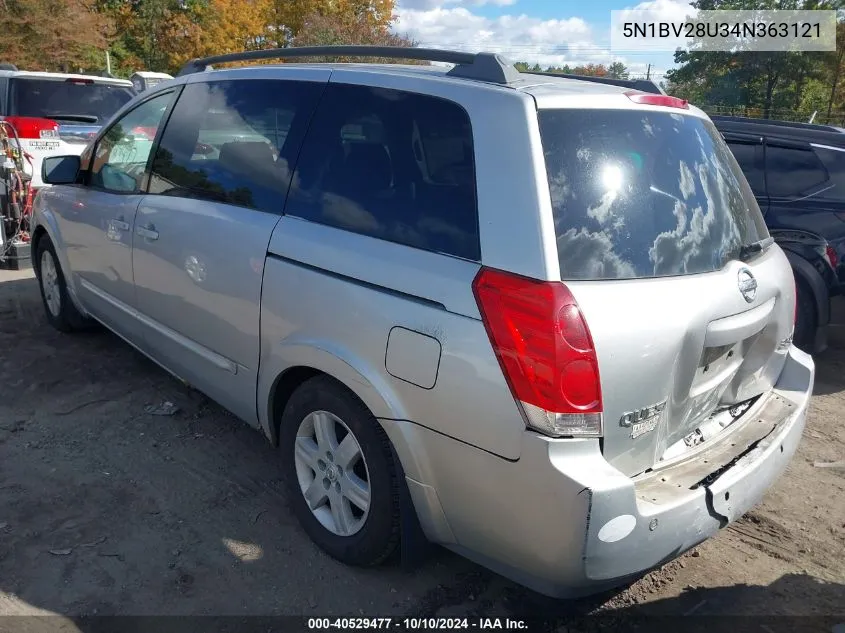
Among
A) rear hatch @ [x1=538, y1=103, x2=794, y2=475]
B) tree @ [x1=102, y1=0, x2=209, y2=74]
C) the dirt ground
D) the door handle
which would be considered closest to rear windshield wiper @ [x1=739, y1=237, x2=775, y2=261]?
rear hatch @ [x1=538, y1=103, x2=794, y2=475]

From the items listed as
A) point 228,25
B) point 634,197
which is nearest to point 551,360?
point 634,197

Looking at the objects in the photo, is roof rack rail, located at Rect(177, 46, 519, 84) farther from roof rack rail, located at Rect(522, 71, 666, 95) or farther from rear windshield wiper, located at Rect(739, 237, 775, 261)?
rear windshield wiper, located at Rect(739, 237, 775, 261)

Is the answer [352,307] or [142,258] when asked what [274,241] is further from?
[142,258]

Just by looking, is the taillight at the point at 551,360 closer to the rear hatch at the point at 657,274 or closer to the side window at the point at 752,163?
the rear hatch at the point at 657,274

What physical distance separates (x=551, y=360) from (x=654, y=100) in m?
1.24

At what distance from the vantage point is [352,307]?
8.18 ft

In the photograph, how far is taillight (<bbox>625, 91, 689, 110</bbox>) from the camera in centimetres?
259

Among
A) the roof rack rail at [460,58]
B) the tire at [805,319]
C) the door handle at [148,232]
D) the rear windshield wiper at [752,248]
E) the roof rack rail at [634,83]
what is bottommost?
the tire at [805,319]

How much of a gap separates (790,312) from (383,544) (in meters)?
1.94

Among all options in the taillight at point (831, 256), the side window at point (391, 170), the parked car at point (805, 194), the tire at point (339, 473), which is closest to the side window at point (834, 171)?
the parked car at point (805, 194)

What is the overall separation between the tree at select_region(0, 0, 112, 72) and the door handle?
22670 millimetres

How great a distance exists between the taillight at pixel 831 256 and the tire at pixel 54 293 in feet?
17.9

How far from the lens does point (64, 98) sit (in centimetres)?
850

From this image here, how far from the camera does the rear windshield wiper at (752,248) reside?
8.86 feet
